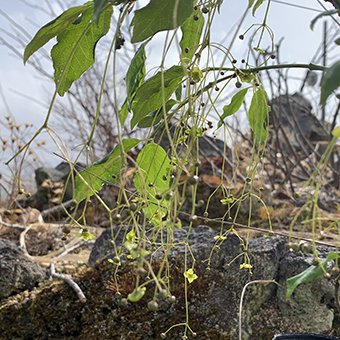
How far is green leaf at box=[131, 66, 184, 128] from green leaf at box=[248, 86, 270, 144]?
14 centimetres

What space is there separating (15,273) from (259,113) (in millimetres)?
873

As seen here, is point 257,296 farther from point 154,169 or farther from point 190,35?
point 190,35

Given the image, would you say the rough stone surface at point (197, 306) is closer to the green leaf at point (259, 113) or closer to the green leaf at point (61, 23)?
the green leaf at point (259, 113)

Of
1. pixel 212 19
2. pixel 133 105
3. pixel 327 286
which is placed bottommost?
pixel 327 286

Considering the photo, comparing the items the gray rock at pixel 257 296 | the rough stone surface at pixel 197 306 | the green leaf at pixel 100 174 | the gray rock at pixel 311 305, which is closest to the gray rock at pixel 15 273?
the rough stone surface at pixel 197 306

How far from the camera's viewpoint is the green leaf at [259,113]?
77 centimetres

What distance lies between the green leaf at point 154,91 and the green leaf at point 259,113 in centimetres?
14

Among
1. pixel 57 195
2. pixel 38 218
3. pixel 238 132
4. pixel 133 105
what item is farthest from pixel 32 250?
pixel 133 105

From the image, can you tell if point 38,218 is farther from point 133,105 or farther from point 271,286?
point 133,105

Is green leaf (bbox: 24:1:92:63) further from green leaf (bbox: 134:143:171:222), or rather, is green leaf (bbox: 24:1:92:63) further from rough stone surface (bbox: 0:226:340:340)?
rough stone surface (bbox: 0:226:340:340)

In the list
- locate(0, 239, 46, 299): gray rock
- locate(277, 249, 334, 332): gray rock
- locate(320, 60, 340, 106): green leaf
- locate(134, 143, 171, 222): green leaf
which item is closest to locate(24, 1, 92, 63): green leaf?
locate(134, 143, 171, 222): green leaf

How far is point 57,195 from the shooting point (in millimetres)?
3635

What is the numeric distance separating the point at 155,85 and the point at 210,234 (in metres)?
0.74

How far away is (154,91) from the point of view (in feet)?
2.21
